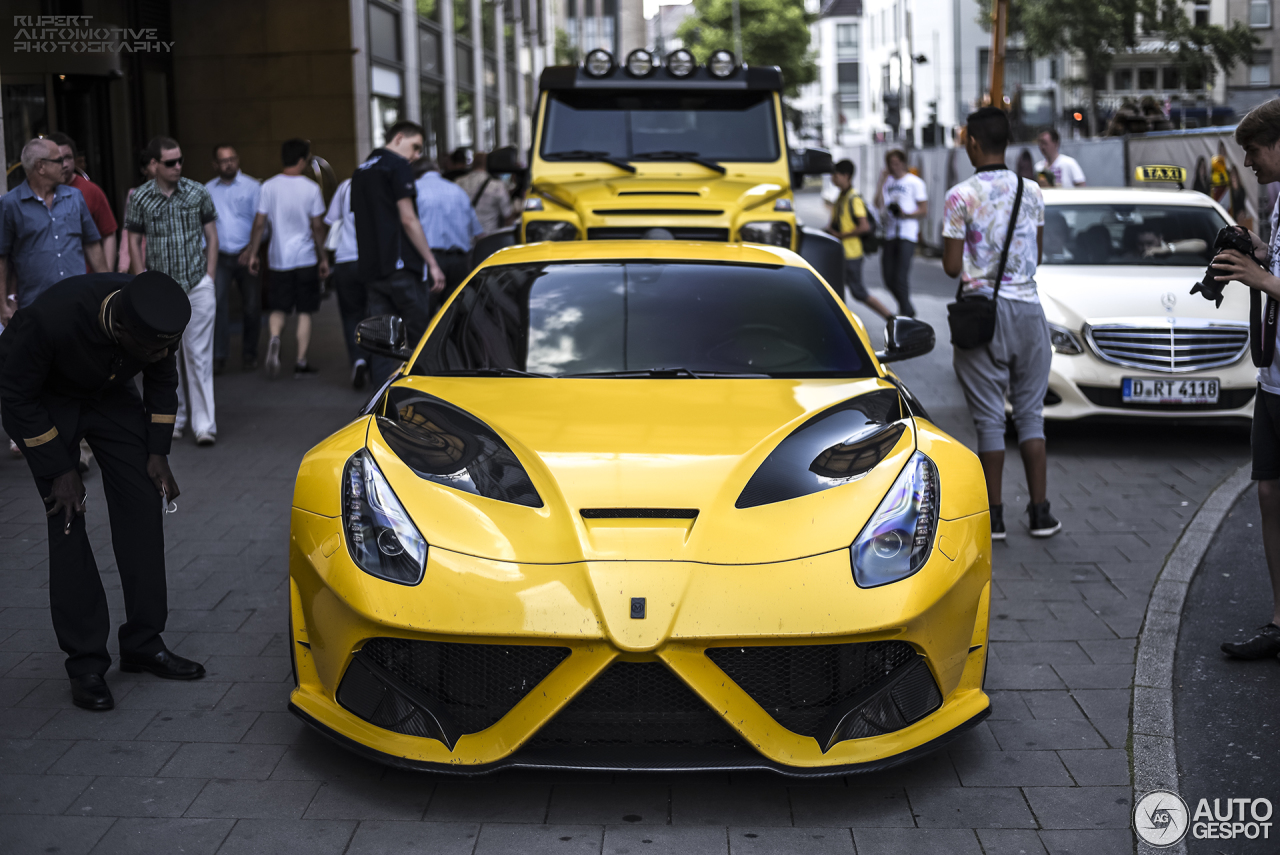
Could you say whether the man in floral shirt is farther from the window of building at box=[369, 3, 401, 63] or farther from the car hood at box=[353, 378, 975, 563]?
the window of building at box=[369, 3, 401, 63]

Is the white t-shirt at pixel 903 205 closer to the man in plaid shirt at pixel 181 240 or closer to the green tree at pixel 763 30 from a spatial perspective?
the man in plaid shirt at pixel 181 240

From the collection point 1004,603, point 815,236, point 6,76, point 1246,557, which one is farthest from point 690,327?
point 6,76

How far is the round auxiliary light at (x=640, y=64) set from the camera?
980 cm

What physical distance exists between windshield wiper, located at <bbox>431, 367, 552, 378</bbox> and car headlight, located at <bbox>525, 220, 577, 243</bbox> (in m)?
4.62

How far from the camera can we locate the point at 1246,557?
20.1 ft

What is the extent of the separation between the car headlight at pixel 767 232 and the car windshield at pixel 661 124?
0.82 meters

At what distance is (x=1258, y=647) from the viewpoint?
189 inches

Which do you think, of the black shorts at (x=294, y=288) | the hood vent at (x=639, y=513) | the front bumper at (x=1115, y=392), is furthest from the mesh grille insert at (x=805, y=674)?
the black shorts at (x=294, y=288)

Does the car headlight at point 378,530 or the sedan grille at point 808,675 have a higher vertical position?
the car headlight at point 378,530

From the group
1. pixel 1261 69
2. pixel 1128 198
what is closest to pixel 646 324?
pixel 1128 198

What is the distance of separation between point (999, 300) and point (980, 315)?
0.21 metres

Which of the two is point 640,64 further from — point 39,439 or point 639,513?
point 639,513

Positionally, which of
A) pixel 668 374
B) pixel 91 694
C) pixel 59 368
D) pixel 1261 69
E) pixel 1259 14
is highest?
pixel 1259 14

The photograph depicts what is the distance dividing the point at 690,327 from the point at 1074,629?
1.89 meters
